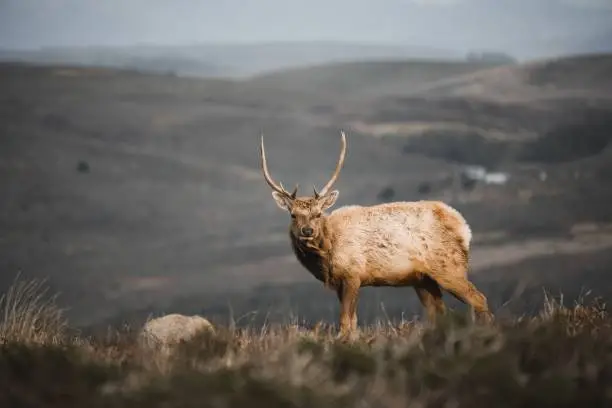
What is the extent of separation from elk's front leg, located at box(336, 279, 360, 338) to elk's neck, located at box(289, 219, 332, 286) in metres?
0.14

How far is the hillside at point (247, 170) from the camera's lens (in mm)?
25688

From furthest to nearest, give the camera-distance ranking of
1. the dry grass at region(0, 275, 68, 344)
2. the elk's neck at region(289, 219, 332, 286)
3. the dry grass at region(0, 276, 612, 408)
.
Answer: the elk's neck at region(289, 219, 332, 286), the dry grass at region(0, 275, 68, 344), the dry grass at region(0, 276, 612, 408)

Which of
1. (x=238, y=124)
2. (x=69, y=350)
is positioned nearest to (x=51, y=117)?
(x=238, y=124)

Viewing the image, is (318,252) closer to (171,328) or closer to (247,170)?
(171,328)

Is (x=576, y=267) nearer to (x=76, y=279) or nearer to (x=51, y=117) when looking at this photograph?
(x=76, y=279)

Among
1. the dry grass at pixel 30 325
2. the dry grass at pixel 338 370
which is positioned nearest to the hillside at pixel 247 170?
the dry grass at pixel 30 325

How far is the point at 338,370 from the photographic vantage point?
6.62 metres

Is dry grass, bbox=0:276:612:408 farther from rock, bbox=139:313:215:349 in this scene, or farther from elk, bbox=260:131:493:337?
elk, bbox=260:131:493:337

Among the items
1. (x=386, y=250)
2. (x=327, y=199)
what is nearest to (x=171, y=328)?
(x=327, y=199)

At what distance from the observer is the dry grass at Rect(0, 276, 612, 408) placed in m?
5.95

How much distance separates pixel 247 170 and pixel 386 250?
2127cm

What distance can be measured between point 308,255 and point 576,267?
16.4 m

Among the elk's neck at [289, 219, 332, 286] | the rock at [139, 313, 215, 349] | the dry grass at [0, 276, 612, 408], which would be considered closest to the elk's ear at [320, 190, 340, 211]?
the elk's neck at [289, 219, 332, 286]

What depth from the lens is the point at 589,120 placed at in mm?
30375
